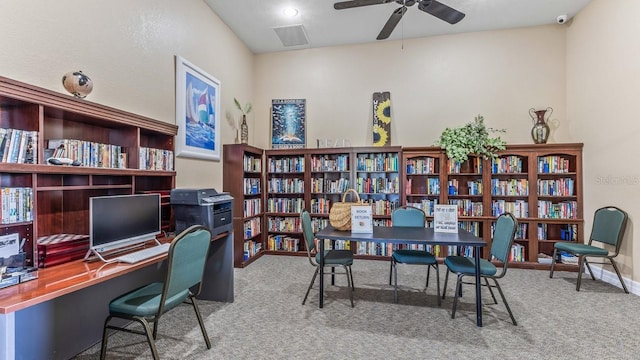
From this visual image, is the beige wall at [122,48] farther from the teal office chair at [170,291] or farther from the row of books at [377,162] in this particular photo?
the row of books at [377,162]

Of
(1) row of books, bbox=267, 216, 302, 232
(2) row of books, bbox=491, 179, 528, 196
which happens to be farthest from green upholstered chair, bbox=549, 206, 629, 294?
(1) row of books, bbox=267, 216, 302, 232

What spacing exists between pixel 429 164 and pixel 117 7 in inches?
169

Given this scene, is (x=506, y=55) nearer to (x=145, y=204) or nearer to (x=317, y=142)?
(x=317, y=142)

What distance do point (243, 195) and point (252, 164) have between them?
23.9 inches

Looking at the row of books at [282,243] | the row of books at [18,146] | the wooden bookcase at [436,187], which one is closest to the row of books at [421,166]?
the wooden bookcase at [436,187]

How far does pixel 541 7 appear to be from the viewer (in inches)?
161

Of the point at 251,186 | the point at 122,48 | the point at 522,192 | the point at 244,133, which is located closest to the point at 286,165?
the point at 251,186

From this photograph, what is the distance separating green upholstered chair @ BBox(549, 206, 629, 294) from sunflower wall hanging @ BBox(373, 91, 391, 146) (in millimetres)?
2787

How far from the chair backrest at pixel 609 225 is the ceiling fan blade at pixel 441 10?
2979mm

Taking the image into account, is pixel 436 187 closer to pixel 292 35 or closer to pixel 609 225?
pixel 609 225

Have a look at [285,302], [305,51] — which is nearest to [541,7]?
[305,51]

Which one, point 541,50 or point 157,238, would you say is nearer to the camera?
point 157,238

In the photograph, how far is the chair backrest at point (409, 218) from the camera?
11.9 ft

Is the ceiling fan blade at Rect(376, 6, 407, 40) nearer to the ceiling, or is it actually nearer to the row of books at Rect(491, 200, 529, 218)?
the ceiling
